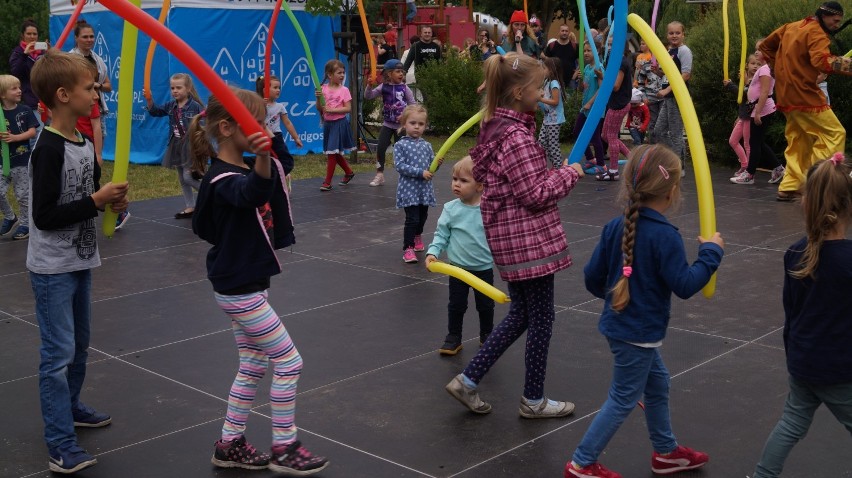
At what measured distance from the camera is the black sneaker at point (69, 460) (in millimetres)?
4566

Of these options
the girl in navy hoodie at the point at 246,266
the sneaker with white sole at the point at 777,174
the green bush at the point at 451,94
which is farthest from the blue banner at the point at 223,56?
the girl in navy hoodie at the point at 246,266

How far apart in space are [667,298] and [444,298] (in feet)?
11.7

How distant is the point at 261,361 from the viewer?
4582mm

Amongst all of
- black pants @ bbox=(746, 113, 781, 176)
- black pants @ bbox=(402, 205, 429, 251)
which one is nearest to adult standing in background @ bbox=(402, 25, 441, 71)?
black pants @ bbox=(746, 113, 781, 176)

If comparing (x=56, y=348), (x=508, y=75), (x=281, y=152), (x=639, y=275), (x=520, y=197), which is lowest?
(x=56, y=348)

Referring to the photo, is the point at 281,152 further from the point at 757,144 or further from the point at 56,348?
the point at 757,144

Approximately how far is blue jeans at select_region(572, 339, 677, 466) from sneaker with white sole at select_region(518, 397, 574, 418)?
0.80m

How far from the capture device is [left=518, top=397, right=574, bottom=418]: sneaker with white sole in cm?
514

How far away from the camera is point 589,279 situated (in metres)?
4.37

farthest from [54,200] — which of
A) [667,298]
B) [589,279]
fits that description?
[667,298]

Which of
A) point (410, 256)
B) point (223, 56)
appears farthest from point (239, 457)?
point (223, 56)

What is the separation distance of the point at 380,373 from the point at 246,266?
1.79 m

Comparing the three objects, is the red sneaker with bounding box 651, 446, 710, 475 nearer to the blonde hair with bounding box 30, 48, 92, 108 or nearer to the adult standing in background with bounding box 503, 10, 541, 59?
the blonde hair with bounding box 30, 48, 92, 108

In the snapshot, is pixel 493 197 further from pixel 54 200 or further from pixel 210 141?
pixel 54 200
